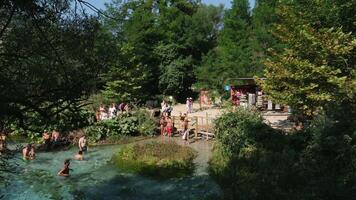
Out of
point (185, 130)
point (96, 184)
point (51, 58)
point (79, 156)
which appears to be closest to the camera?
point (51, 58)

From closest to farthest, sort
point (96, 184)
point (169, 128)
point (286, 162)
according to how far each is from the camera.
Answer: point (286, 162) → point (96, 184) → point (169, 128)

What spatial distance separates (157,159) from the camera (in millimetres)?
24047

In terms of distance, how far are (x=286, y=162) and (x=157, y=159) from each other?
779cm

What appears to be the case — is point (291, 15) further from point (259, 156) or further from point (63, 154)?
point (63, 154)

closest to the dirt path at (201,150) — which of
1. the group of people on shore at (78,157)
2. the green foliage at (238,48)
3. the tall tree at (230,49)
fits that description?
the group of people on shore at (78,157)

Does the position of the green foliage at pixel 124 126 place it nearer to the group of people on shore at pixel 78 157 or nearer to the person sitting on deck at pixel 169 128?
the person sitting on deck at pixel 169 128

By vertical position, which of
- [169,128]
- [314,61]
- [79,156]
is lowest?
[79,156]

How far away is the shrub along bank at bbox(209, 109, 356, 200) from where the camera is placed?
15156 mm

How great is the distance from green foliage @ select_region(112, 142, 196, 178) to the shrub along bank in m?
1.45

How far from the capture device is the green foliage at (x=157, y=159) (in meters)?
22.3

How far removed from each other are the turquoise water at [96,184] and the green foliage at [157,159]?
56 centimetres

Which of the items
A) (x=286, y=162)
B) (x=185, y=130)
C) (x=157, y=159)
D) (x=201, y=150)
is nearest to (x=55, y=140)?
(x=157, y=159)

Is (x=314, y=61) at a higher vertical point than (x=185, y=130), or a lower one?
higher

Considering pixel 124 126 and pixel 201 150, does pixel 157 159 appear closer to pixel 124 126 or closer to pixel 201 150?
pixel 201 150
